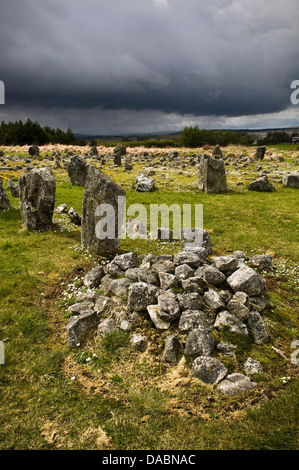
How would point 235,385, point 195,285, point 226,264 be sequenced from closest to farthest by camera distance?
point 235,385, point 195,285, point 226,264

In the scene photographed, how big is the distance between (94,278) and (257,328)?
4.80 m

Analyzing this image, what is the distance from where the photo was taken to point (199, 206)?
Result: 18.0 metres

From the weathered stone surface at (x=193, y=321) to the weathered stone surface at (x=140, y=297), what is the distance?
34.9 inches

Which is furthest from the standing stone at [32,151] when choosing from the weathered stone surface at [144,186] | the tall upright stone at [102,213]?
the tall upright stone at [102,213]

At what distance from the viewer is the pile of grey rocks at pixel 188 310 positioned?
18.6ft

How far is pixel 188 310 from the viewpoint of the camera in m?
6.40

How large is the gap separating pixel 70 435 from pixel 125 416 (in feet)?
3.00

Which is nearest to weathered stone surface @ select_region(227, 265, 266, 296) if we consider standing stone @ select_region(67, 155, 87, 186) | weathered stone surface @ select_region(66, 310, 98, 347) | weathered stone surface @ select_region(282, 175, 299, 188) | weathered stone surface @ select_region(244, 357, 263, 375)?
weathered stone surface @ select_region(244, 357, 263, 375)

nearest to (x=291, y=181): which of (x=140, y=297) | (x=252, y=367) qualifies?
(x=140, y=297)

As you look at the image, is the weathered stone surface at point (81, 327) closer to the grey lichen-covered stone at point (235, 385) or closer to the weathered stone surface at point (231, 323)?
the weathered stone surface at point (231, 323)

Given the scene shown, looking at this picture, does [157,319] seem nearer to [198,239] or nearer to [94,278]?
[94,278]

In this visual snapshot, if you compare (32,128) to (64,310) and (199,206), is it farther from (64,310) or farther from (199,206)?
(64,310)

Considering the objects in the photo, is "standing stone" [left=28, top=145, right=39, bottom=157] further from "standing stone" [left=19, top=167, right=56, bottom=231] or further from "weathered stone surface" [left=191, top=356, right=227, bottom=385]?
"weathered stone surface" [left=191, top=356, right=227, bottom=385]

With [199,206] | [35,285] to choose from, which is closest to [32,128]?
[199,206]
